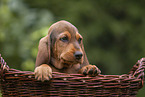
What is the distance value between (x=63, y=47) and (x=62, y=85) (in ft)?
2.47

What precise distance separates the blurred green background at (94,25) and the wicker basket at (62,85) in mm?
3811

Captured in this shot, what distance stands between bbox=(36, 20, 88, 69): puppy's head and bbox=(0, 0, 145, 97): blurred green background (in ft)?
10.3

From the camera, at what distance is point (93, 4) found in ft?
27.3

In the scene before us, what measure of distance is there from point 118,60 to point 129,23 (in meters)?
1.36

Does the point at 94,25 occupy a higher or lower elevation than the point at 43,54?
higher

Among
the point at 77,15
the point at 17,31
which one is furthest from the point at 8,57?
the point at 77,15

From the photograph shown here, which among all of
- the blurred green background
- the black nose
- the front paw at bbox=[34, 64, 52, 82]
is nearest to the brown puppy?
the black nose

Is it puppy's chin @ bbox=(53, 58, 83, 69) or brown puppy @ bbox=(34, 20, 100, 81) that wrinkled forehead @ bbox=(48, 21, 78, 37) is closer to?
brown puppy @ bbox=(34, 20, 100, 81)

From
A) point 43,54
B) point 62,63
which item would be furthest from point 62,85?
point 43,54

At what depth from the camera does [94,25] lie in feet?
26.7

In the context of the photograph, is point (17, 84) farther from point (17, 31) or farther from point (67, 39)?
point (17, 31)

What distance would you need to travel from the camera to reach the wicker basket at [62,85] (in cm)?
249

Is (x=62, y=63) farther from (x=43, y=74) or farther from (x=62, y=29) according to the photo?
(x=43, y=74)

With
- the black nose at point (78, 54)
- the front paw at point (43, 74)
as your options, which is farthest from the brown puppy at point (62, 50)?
the front paw at point (43, 74)
